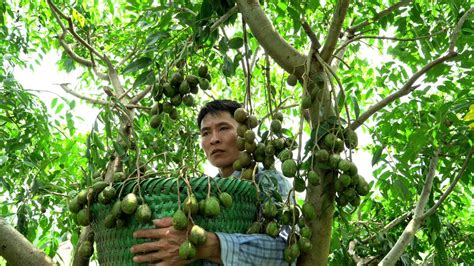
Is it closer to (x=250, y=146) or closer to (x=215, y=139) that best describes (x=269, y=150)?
(x=250, y=146)

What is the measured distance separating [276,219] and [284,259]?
11 centimetres

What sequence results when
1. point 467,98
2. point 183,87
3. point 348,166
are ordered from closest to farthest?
1. point 348,166
2. point 183,87
3. point 467,98

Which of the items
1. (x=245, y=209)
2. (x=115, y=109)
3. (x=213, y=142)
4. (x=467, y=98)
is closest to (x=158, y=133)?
(x=213, y=142)

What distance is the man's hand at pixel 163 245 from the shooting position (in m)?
1.55

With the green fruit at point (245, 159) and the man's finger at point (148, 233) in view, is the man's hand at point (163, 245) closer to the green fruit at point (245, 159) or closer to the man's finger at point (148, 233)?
the man's finger at point (148, 233)

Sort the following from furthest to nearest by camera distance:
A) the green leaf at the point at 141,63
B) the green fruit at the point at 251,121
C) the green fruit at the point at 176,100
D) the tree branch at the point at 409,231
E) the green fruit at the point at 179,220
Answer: the tree branch at the point at 409,231
the green leaf at the point at 141,63
the green fruit at the point at 176,100
the green fruit at the point at 251,121
the green fruit at the point at 179,220

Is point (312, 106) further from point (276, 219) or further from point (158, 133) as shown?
point (158, 133)

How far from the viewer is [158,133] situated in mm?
2787

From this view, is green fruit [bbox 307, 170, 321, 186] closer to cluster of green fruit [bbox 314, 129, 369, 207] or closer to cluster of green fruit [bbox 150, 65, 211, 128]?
cluster of green fruit [bbox 314, 129, 369, 207]

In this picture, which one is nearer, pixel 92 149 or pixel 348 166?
→ pixel 348 166

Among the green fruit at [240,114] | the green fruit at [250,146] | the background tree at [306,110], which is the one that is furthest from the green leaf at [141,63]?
the green fruit at [250,146]

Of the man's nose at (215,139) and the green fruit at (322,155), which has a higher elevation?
the man's nose at (215,139)

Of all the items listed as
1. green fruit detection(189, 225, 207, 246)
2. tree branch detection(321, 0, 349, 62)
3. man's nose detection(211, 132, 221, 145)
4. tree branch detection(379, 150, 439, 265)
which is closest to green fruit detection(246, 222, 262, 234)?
green fruit detection(189, 225, 207, 246)

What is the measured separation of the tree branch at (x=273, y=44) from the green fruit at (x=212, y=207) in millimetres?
442
